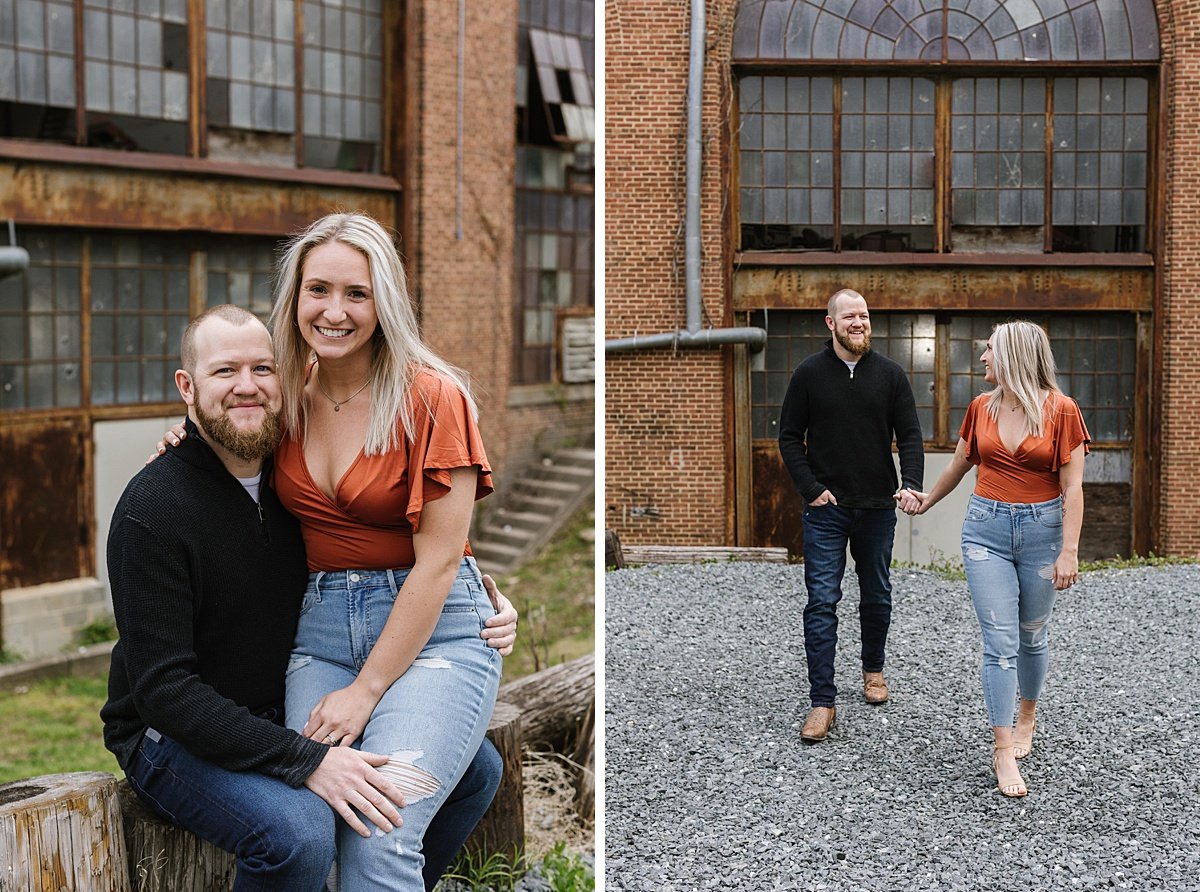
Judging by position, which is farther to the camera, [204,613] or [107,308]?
[107,308]

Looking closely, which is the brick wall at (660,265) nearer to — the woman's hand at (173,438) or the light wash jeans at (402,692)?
the light wash jeans at (402,692)

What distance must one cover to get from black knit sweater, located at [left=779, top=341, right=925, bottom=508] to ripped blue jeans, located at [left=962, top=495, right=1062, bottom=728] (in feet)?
0.78

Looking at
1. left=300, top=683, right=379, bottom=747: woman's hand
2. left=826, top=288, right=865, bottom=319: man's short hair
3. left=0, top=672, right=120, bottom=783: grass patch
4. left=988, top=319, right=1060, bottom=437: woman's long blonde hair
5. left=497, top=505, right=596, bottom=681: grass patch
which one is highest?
left=826, top=288, right=865, bottom=319: man's short hair

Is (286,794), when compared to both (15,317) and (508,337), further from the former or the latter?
(508,337)

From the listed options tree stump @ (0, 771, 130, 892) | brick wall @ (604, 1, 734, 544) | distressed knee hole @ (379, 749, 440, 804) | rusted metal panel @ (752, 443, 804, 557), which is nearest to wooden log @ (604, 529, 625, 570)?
brick wall @ (604, 1, 734, 544)

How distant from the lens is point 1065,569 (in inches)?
133

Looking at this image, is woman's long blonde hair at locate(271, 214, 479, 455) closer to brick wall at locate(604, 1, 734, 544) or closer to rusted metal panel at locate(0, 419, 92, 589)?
brick wall at locate(604, 1, 734, 544)

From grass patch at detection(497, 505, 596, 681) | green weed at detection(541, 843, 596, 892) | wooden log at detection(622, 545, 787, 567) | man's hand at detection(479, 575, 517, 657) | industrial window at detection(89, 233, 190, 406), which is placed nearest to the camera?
man's hand at detection(479, 575, 517, 657)

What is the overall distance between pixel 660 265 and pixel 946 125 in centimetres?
87

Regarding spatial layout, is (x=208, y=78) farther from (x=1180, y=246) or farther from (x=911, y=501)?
(x=1180, y=246)

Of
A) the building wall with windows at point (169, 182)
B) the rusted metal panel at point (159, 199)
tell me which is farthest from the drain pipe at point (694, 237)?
the rusted metal panel at point (159, 199)

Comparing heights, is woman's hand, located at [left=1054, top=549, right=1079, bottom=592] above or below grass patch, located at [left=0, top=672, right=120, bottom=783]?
above

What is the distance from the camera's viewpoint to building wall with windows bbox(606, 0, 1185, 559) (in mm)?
3332

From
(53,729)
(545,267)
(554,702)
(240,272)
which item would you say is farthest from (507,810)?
(545,267)
